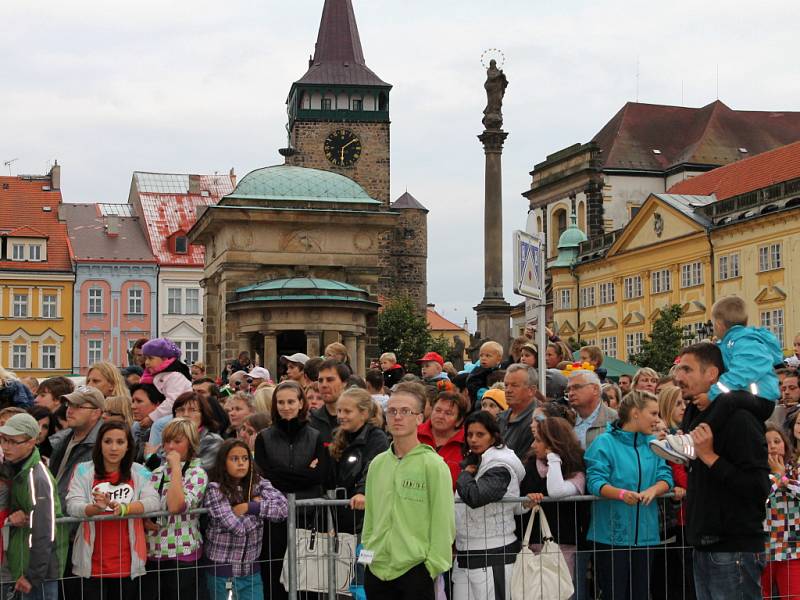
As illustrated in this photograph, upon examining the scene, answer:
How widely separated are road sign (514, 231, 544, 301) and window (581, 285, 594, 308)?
57.4 m

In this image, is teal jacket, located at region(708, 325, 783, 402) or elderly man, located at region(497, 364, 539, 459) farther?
elderly man, located at region(497, 364, 539, 459)

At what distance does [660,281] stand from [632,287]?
3.02 meters

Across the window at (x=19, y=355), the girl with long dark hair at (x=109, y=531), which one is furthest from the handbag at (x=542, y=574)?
the window at (x=19, y=355)

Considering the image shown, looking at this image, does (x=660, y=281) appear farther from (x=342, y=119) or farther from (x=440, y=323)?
(x=440, y=323)

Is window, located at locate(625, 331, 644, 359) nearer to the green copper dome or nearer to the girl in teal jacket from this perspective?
the green copper dome

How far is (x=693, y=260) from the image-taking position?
188 feet

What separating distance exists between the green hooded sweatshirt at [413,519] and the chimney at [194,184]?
68745mm

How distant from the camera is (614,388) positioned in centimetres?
1134

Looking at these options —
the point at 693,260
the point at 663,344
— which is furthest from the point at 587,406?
the point at 693,260

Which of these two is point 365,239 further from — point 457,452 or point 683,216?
point 683,216

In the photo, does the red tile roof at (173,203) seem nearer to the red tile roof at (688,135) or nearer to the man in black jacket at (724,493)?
the red tile roof at (688,135)

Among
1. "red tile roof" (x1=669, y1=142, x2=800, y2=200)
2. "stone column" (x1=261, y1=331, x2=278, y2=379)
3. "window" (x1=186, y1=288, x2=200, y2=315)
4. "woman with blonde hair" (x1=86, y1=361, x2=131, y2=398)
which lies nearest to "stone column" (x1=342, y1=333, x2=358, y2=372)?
"stone column" (x1=261, y1=331, x2=278, y2=379)

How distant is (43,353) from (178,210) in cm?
1133

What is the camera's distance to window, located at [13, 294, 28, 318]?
65.2 metres
